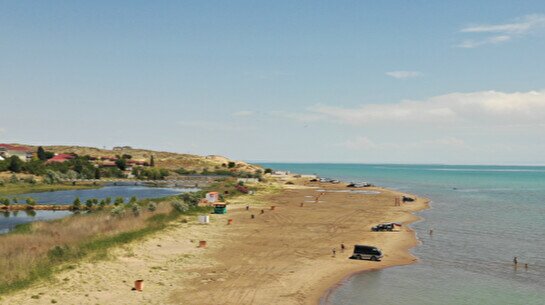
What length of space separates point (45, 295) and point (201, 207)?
158 feet

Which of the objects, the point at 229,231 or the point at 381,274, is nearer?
the point at 381,274

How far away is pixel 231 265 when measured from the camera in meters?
41.0

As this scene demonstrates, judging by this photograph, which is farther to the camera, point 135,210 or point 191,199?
point 191,199

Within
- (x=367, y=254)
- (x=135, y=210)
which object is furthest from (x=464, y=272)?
(x=135, y=210)

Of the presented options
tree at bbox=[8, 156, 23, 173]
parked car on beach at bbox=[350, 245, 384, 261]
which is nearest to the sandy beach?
parked car on beach at bbox=[350, 245, 384, 261]

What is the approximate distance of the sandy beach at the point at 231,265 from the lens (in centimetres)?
3133

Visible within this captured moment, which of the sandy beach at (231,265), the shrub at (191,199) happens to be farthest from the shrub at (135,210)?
the shrub at (191,199)

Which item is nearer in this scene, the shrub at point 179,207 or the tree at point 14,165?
the shrub at point 179,207

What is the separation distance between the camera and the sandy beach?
31328 mm

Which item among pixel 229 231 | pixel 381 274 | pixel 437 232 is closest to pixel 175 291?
pixel 381 274

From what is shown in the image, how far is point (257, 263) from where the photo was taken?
138 ft

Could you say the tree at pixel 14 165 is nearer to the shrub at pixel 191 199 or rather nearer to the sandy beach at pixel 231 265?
the shrub at pixel 191 199

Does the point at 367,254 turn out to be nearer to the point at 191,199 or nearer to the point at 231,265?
the point at 231,265

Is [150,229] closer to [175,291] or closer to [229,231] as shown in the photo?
[229,231]
